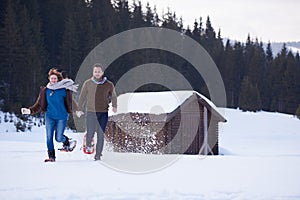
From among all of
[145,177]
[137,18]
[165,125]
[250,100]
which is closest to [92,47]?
[137,18]

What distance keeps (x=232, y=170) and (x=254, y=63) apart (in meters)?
57.8

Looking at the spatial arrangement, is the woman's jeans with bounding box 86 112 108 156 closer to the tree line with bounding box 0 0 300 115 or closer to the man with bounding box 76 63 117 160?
the man with bounding box 76 63 117 160

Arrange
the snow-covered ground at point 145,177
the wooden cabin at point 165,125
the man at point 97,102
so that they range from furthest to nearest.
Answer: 1. the wooden cabin at point 165,125
2. the man at point 97,102
3. the snow-covered ground at point 145,177

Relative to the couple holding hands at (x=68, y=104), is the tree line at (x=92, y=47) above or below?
above

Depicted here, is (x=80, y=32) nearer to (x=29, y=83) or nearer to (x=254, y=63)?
(x=29, y=83)

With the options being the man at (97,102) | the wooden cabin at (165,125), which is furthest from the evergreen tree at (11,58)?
the man at (97,102)

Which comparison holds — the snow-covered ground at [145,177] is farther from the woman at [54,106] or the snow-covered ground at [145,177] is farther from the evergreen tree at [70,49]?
the evergreen tree at [70,49]

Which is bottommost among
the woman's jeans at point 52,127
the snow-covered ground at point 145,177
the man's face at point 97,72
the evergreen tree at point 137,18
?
the snow-covered ground at point 145,177

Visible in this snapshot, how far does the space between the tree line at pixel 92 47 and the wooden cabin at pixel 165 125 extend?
1437 cm

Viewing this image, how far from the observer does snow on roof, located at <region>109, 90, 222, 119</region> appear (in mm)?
14312

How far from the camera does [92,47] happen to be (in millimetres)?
40625

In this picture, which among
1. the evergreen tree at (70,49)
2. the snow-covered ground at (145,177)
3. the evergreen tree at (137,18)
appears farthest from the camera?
the evergreen tree at (137,18)

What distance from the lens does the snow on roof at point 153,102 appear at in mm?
14312

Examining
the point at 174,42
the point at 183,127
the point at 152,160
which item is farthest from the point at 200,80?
the point at 152,160
